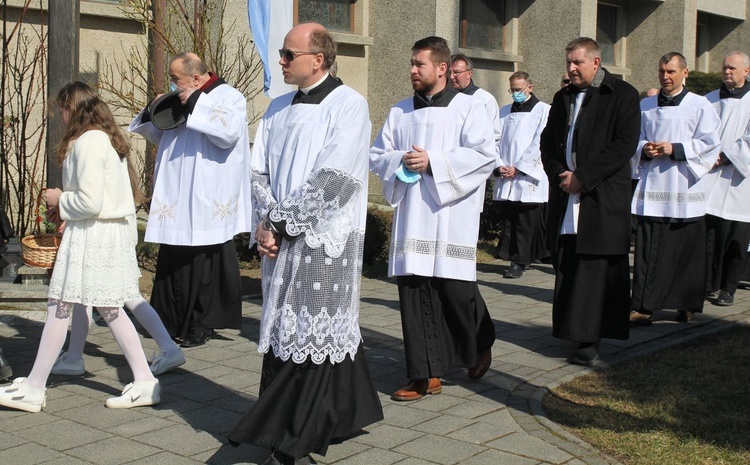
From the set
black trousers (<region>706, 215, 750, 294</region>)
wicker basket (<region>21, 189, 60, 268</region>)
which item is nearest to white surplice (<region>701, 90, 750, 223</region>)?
black trousers (<region>706, 215, 750, 294</region>)

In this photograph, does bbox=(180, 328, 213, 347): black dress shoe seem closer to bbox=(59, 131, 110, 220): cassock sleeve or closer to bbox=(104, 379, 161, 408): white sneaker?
bbox=(104, 379, 161, 408): white sneaker

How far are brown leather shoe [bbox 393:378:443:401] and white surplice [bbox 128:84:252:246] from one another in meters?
2.10

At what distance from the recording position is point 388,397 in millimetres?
5832

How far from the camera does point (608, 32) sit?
19.9 metres

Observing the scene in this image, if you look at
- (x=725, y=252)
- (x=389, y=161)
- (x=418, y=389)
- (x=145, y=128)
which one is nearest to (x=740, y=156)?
(x=725, y=252)

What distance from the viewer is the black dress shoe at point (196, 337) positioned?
282 inches

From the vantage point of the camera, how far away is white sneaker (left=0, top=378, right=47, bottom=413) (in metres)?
5.39

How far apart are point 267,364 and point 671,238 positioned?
4475 millimetres

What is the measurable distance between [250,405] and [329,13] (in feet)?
32.0

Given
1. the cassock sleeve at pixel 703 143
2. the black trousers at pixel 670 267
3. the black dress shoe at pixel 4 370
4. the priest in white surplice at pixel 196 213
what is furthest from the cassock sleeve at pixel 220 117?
the cassock sleeve at pixel 703 143

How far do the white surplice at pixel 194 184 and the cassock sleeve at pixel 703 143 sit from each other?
3509 mm

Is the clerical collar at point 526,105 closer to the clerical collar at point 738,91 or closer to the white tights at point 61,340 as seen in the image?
the clerical collar at point 738,91

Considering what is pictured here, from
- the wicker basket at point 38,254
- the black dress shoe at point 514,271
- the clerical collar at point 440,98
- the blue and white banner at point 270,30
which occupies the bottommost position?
the black dress shoe at point 514,271

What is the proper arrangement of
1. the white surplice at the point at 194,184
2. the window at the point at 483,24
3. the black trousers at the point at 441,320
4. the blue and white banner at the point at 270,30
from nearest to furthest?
1. the black trousers at the point at 441,320
2. the white surplice at the point at 194,184
3. the blue and white banner at the point at 270,30
4. the window at the point at 483,24
